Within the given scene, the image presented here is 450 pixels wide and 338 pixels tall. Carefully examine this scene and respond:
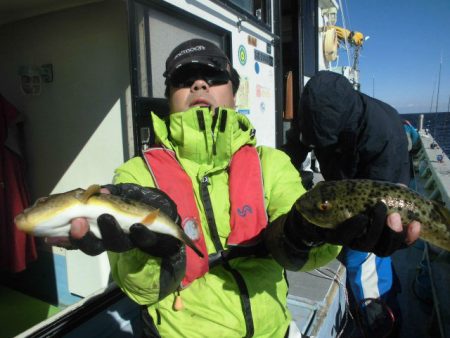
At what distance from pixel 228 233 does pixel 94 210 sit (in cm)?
75

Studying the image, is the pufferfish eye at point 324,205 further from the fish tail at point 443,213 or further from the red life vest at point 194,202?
the fish tail at point 443,213

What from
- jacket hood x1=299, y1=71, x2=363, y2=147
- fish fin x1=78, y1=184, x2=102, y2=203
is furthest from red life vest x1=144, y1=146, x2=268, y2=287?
jacket hood x1=299, y1=71, x2=363, y2=147

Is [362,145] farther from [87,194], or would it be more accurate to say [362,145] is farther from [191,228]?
[87,194]

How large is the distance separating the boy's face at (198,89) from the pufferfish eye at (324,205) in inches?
33.0

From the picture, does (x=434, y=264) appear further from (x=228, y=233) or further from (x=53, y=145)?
(x=53, y=145)

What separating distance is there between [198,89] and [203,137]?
1.18 ft

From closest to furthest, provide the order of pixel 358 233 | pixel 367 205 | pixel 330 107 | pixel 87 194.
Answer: pixel 87 194
pixel 358 233
pixel 367 205
pixel 330 107

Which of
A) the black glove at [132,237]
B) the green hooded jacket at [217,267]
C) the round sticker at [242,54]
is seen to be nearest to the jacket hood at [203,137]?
the green hooded jacket at [217,267]

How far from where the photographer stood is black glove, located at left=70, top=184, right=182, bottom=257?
4.63 ft

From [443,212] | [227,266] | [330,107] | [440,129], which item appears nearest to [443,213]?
[443,212]

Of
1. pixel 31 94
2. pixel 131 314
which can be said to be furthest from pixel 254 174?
pixel 31 94

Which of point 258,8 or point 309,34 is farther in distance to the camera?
point 309,34

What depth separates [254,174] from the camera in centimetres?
194

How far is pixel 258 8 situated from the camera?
496 cm
